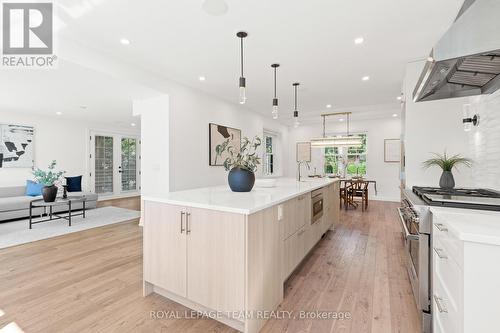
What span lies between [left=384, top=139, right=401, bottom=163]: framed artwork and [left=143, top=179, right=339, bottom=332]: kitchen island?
21.9 feet

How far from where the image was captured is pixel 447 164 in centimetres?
274

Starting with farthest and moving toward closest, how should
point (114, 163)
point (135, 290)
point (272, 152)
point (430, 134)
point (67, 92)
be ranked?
point (272, 152), point (114, 163), point (67, 92), point (430, 134), point (135, 290)

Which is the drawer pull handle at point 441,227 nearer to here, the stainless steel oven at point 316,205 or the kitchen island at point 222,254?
the kitchen island at point 222,254

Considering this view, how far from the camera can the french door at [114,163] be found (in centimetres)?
737

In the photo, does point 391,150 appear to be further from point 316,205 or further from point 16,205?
point 16,205

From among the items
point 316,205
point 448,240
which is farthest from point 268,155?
point 448,240

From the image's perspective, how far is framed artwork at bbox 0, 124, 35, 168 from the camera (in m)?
5.56

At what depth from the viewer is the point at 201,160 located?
470 centimetres

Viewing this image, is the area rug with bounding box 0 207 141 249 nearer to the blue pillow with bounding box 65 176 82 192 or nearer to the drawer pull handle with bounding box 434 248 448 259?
the blue pillow with bounding box 65 176 82 192

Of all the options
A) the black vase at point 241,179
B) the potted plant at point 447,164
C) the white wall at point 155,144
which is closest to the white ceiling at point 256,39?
the white wall at point 155,144

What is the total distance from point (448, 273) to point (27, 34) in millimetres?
4216

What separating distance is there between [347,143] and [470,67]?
441 cm

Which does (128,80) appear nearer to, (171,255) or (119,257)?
(119,257)

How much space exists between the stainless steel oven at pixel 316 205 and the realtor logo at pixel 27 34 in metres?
3.34
